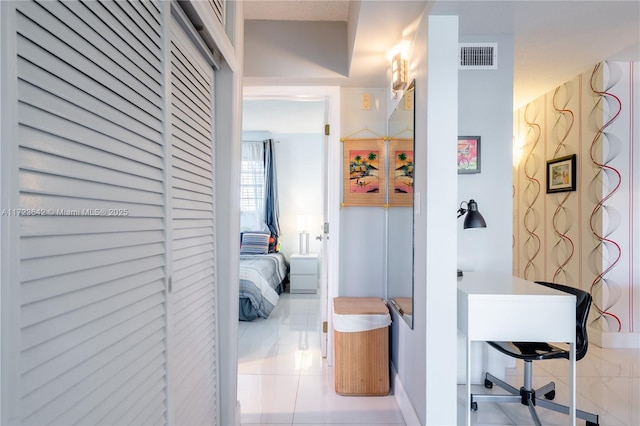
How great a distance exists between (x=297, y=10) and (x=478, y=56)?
1.31 metres

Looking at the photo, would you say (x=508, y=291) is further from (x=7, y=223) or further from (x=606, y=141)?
(x=606, y=141)

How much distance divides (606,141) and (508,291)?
7.16 ft

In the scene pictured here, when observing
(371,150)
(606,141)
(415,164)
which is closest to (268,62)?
(371,150)

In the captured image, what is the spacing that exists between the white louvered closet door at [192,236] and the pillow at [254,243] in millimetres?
3841

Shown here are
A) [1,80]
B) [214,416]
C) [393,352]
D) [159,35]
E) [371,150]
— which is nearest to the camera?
[1,80]

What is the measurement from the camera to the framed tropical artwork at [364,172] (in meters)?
2.96

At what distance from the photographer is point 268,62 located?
2754 millimetres

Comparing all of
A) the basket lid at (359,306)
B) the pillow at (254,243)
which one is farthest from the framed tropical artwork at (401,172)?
the pillow at (254,243)

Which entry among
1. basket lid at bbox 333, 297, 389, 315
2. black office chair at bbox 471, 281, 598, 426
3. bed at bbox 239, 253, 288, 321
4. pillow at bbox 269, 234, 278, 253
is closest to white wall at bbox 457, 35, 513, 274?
black office chair at bbox 471, 281, 598, 426

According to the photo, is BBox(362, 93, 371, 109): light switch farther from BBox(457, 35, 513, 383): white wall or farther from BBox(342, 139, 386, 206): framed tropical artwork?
BBox(457, 35, 513, 383): white wall

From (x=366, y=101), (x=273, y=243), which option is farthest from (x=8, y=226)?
Result: (x=273, y=243)

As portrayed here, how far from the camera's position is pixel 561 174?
11.5 feet

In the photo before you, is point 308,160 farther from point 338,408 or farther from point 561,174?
point 338,408

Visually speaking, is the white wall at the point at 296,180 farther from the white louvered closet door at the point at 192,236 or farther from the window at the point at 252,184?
the white louvered closet door at the point at 192,236
